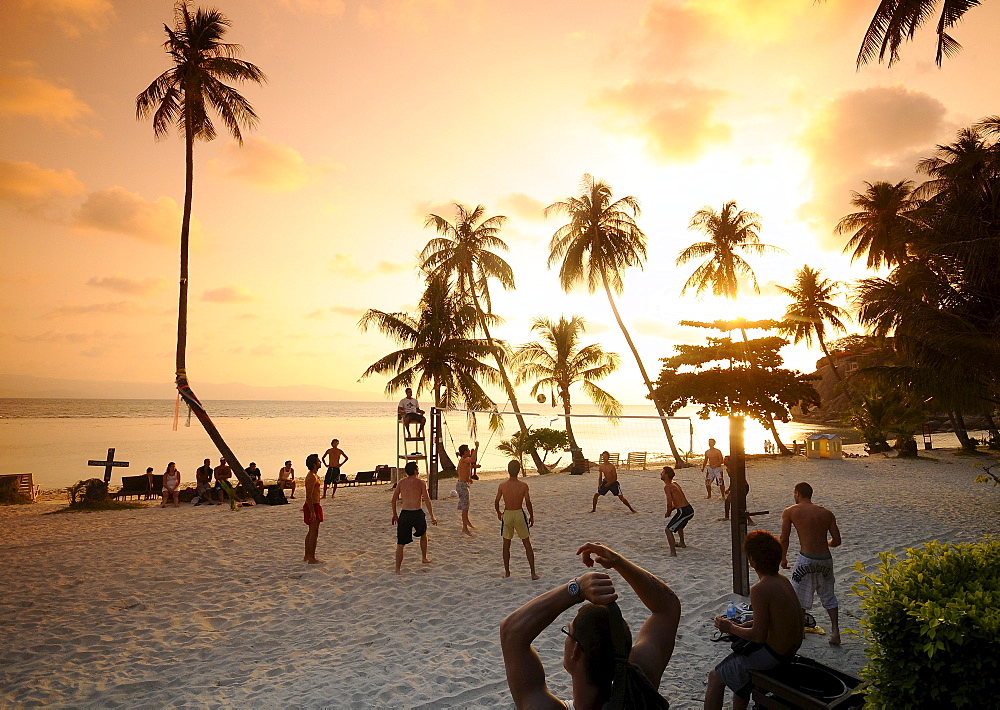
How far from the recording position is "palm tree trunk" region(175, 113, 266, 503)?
625 inches

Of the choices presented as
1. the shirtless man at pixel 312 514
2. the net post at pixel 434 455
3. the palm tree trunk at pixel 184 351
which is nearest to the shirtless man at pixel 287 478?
the palm tree trunk at pixel 184 351

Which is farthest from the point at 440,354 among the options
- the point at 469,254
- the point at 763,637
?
the point at 763,637

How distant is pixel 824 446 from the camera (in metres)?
24.9

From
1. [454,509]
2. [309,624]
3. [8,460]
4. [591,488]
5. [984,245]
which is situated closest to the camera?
[309,624]

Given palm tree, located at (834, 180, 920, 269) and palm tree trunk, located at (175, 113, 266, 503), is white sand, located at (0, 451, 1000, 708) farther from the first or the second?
palm tree, located at (834, 180, 920, 269)

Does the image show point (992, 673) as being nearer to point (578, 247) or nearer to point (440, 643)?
point (440, 643)

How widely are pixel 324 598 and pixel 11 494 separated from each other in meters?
15.6

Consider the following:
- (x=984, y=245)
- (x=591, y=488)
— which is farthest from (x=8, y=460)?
(x=984, y=245)

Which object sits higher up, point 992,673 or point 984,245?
point 984,245

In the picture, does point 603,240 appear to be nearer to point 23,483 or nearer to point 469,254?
point 469,254

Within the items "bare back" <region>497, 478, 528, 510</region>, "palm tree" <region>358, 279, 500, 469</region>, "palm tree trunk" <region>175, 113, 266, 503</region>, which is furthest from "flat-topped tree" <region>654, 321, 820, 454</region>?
"palm tree" <region>358, 279, 500, 469</region>

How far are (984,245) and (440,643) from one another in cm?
1567

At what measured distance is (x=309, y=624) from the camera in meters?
6.54

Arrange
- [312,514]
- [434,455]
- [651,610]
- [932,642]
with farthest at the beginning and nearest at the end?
[434,455], [312,514], [932,642], [651,610]
